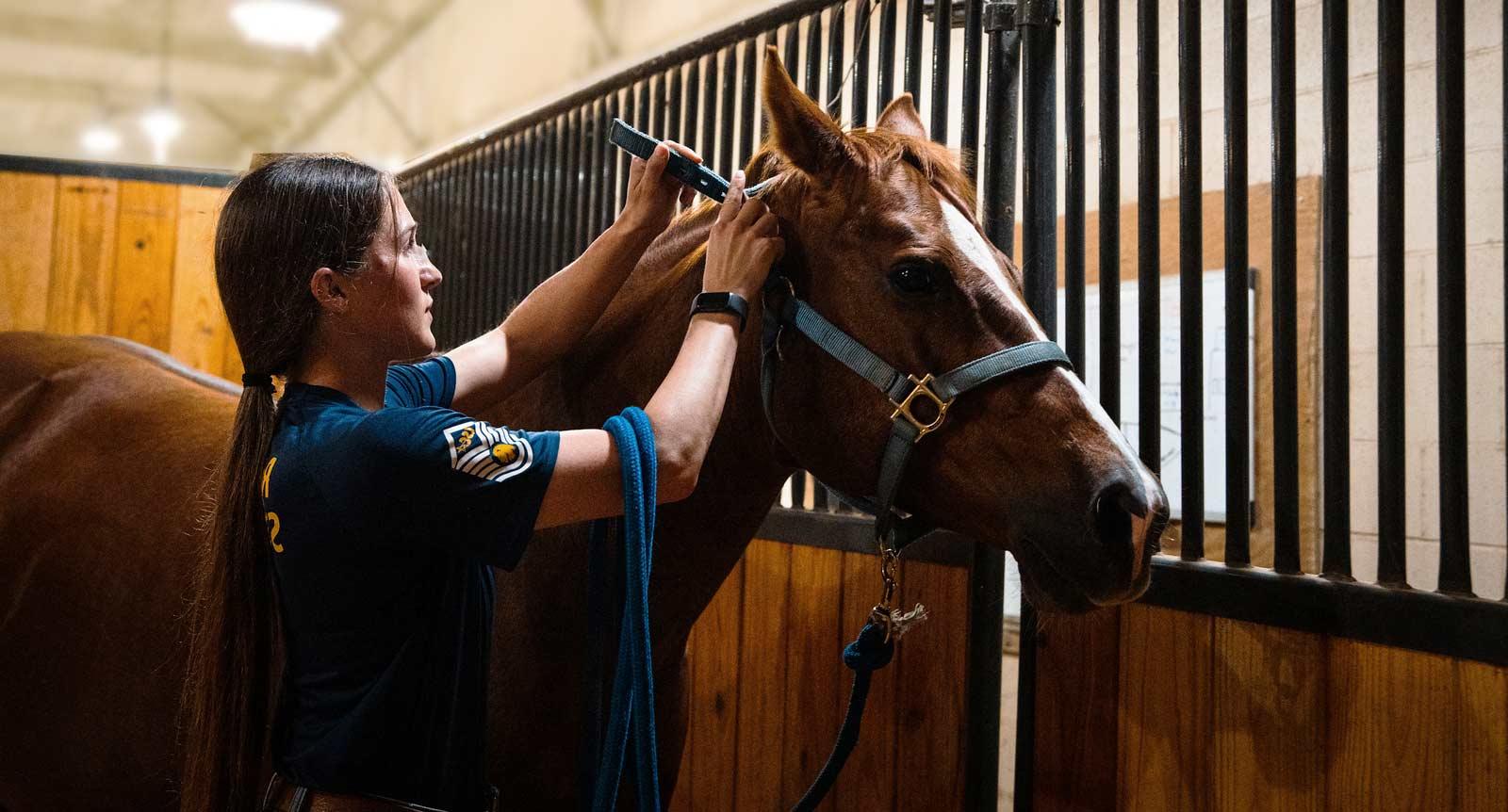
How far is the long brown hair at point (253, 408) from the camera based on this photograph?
0.89 meters

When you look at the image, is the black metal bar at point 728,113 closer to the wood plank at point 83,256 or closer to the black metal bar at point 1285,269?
the black metal bar at point 1285,269

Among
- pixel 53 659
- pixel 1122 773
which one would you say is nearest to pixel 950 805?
pixel 1122 773

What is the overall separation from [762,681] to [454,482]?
1151 mm

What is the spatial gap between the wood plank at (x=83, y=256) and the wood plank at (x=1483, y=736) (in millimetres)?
4259

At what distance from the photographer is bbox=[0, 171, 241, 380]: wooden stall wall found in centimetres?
350

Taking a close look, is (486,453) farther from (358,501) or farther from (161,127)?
(161,127)

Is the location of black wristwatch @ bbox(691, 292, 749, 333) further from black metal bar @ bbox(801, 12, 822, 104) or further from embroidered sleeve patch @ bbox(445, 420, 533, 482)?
black metal bar @ bbox(801, 12, 822, 104)

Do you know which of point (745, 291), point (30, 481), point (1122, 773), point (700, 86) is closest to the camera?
point (745, 291)

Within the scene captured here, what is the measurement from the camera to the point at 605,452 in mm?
809

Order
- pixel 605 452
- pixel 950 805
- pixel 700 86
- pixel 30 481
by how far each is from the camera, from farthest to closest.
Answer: pixel 700 86
pixel 30 481
pixel 950 805
pixel 605 452

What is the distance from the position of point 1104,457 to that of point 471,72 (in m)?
4.35

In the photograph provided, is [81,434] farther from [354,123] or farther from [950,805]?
[354,123]

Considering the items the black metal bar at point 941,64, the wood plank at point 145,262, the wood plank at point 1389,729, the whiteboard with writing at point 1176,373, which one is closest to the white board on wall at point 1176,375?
the whiteboard with writing at point 1176,373

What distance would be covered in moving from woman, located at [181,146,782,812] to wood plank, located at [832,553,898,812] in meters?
0.78
